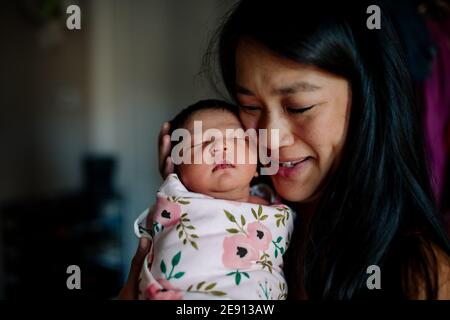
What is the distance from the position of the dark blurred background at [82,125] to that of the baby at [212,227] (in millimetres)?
1345

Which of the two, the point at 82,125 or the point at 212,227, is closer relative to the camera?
the point at 212,227

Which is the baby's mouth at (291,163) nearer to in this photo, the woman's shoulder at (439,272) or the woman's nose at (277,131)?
the woman's nose at (277,131)

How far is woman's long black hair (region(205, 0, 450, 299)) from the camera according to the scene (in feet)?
2.14

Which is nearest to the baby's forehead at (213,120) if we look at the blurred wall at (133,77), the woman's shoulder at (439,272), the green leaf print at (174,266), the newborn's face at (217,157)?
the newborn's face at (217,157)

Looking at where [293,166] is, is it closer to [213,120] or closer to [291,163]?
[291,163]

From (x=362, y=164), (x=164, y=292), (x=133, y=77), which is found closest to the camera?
(x=164, y=292)

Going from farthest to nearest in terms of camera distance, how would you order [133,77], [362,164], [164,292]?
[133,77] → [362,164] → [164,292]

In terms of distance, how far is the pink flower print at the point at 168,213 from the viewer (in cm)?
68

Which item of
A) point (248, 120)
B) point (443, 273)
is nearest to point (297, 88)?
point (248, 120)

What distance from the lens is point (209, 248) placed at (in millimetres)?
650

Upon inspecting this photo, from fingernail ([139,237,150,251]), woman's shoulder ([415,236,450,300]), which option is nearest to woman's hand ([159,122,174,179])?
fingernail ([139,237,150,251])

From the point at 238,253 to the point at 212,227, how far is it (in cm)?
5

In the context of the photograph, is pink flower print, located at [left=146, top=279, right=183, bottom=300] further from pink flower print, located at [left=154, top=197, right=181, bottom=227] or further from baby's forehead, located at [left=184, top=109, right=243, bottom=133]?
baby's forehead, located at [left=184, top=109, right=243, bottom=133]
